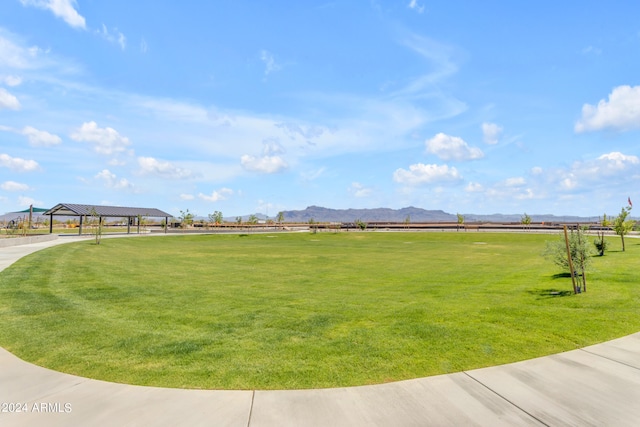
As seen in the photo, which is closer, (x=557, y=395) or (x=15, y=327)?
(x=557, y=395)

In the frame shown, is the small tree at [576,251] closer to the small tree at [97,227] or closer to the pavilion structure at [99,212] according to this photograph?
the small tree at [97,227]

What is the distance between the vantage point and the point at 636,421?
3.66 metres

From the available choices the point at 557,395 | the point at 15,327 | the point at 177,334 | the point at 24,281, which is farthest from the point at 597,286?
the point at 24,281

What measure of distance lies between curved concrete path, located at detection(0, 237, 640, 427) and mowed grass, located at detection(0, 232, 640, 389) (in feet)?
1.04

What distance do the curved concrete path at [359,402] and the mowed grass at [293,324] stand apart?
1.04 ft

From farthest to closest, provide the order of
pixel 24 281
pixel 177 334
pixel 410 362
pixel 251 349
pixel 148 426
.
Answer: pixel 24 281 < pixel 177 334 < pixel 251 349 < pixel 410 362 < pixel 148 426

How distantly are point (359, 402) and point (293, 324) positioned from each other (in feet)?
11.3

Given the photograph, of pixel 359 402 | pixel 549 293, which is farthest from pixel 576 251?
pixel 359 402

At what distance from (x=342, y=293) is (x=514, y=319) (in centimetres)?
510

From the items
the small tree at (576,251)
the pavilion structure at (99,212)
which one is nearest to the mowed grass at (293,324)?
the small tree at (576,251)

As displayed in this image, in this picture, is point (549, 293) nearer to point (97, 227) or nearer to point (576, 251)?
point (576, 251)

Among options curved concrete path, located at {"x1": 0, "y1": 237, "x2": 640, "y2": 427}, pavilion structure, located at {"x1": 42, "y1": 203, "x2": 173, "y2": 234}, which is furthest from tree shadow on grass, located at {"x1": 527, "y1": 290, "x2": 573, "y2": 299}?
pavilion structure, located at {"x1": 42, "y1": 203, "x2": 173, "y2": 234}

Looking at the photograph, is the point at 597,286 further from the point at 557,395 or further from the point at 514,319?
the point at 557,395

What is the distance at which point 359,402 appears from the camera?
4000mm
